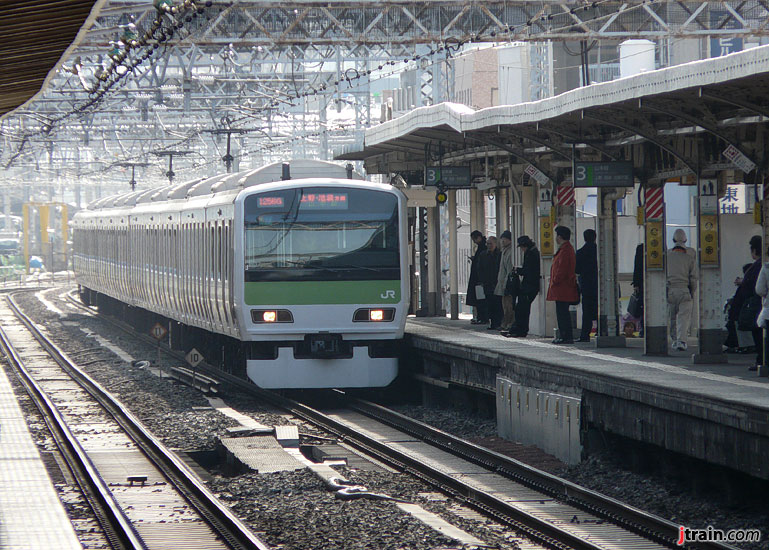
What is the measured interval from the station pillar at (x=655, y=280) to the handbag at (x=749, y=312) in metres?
0.88

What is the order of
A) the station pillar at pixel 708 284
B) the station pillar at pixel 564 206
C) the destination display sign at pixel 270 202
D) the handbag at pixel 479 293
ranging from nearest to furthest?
the station pillar at pixel 708 284, the destination display sign at pixel 270 202, the station pillar at pixel 564 206, the handbag at pixel 479 293

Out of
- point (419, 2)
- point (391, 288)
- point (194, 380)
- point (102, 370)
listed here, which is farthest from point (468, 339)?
point (102, 370)

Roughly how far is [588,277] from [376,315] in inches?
103

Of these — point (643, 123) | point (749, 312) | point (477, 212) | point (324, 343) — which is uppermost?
point (643, 123)

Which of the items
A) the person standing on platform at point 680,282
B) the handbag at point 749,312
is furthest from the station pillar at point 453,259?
the handbag at point 749,312

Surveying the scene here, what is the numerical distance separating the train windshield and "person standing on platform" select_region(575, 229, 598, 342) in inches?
88.0

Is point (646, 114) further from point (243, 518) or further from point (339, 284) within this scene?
point (243, 518)

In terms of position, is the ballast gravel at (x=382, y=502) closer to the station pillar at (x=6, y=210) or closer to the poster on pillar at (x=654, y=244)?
the poster on pillar at (x=654, y=244)

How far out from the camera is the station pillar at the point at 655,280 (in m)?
14.7

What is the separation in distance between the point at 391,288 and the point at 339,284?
66 centimetres

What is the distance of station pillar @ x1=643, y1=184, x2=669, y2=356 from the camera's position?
1471 centimetres

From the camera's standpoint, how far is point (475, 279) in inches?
808

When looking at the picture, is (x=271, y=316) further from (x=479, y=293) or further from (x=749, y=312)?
(x=749, y=312)

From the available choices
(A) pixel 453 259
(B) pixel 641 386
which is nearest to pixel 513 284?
(A) pixel 453 259
